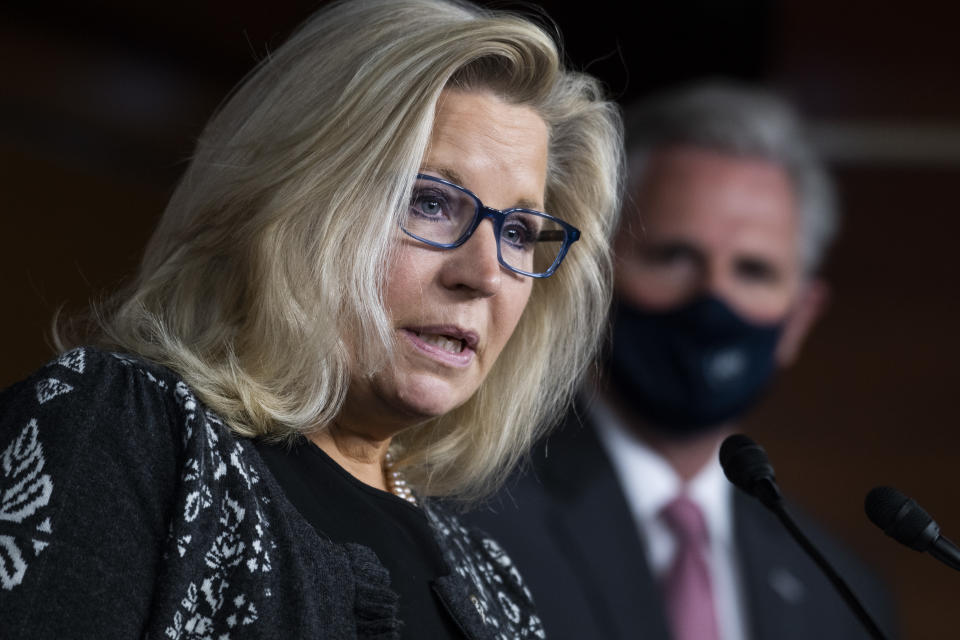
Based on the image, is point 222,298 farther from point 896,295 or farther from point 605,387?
point 896,295

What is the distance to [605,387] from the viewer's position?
8.66 ft

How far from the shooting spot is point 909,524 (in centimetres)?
126

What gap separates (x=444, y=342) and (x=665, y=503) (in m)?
1.41

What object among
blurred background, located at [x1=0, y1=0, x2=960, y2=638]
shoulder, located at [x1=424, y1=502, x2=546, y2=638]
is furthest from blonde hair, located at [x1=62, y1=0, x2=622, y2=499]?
blurred background, located at [x1=0, y1=0, x2=960, y2=638]

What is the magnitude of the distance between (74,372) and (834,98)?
2990mm

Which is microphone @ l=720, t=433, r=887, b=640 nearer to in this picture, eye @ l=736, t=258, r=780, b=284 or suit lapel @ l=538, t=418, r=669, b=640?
suit lapel @ l=538, t=418, r=669, b=640

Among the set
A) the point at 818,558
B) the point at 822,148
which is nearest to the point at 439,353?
Answer: the point at 818,558

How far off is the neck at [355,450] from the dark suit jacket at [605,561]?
66 cm

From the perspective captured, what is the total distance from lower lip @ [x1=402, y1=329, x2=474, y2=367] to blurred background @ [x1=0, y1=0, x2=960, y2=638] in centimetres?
209

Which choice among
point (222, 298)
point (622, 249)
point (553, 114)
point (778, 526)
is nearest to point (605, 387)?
point (622, 249)

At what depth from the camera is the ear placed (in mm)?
2789

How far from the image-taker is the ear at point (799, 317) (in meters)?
2.79

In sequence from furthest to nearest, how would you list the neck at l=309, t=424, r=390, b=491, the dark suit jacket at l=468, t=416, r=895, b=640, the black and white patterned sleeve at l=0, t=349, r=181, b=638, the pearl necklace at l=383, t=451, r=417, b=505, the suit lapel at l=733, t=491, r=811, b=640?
the suit lapel at l=733, t=491, r=811, b=640 → the dark suit jacket at l=468, t=416, r=895, b=640 → the pearl necklace at l=383, t=451, r=417, b=505 → the neck at l=309, t=424, r=390, b=491 → the black and white patterned sleeve at l=0, t=349, r=181, b=638

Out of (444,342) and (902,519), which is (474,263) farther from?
(902,519)
